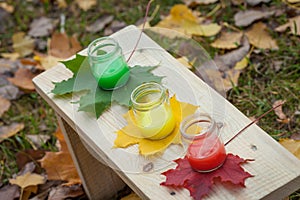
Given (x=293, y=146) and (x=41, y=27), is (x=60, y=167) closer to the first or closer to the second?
(x=293, y=146)

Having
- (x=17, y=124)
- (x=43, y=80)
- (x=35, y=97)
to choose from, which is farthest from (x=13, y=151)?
(x=43, y=80)

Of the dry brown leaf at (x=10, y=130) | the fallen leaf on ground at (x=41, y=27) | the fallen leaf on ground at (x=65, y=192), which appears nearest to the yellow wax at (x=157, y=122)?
the fallen leaf on ground at (x=65, y=192)

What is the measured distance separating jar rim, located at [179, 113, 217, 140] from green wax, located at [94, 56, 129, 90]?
0.25m

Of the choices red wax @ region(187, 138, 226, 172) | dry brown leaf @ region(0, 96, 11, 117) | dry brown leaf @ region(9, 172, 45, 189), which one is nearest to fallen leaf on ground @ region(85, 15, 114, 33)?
dry brown leaf @ region(0, 96, 11, 117)

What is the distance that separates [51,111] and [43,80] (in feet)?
2.02

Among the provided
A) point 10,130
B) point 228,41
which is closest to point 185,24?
point 228,41

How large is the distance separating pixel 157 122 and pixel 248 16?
1188 millimetres

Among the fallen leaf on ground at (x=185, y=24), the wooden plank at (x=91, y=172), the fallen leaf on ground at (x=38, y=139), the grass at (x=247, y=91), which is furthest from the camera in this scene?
the fallen leaf on ground at (x=185, y=24)

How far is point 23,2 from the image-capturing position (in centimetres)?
307

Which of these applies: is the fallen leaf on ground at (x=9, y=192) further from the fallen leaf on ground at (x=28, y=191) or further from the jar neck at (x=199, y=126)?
the jar neck at (x=199, y=126)

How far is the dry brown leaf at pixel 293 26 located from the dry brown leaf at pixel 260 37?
5cm

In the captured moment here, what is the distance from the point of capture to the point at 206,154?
4.61 feet

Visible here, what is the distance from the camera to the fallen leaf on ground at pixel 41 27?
286cm

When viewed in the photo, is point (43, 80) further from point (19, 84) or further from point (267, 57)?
point (267, 57)
